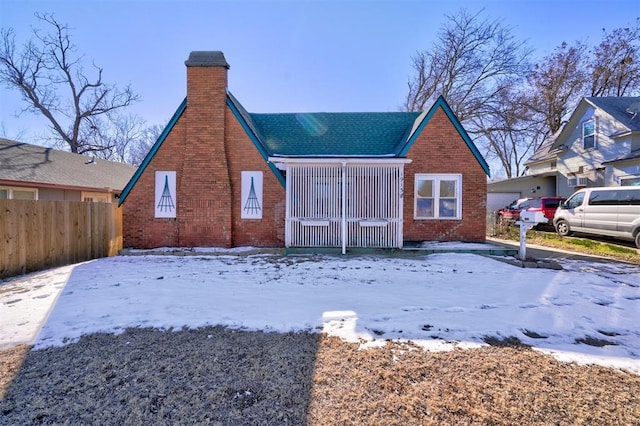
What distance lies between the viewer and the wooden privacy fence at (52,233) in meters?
6.77

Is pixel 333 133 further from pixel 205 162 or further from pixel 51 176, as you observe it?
pixel 51 176

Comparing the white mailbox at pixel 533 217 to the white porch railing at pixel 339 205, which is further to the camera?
the white porch railing at pixel 339 205

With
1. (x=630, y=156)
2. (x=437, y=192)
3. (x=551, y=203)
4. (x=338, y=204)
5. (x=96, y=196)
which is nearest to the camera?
(x=338, y=204)

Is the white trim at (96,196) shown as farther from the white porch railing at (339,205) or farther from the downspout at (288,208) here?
the white porch railing at (339,205)

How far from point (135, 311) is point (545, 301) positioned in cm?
653

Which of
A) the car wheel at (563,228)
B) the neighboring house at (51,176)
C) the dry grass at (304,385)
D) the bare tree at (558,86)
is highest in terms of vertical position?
the bare tree at (558,86)

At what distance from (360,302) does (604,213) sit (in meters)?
11.0

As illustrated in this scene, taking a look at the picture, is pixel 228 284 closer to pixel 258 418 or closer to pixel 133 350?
pixel 133 350

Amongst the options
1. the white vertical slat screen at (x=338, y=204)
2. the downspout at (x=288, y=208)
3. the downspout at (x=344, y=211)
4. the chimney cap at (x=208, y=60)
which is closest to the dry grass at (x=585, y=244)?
the white vertical slat screen at (x=338, y=204)

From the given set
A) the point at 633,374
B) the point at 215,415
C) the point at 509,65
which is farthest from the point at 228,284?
the point at 509,65

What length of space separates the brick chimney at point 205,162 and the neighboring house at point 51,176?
7968 millimetres

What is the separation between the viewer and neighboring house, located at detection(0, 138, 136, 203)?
482 inches

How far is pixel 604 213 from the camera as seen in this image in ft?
34.8

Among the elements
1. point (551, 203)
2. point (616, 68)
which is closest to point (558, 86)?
point (616, 68)
